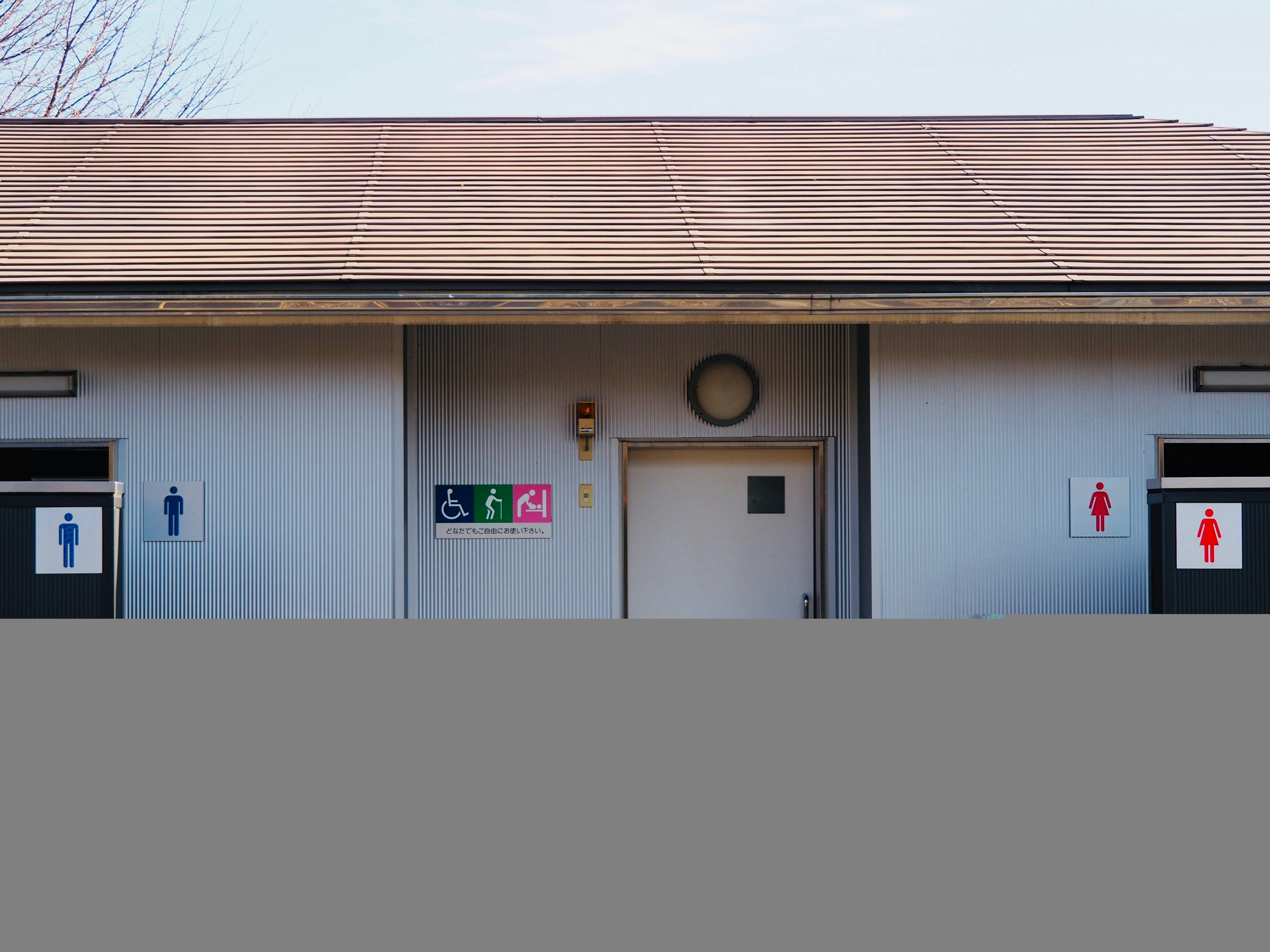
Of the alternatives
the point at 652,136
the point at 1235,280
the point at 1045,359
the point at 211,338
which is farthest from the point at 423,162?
the point at 1235,280

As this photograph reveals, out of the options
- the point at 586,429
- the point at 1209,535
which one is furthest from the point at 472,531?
the point at 1209,535

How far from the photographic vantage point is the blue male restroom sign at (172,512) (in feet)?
26.0

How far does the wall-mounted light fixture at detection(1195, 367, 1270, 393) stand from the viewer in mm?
8250

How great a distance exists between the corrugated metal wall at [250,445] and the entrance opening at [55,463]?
13cm

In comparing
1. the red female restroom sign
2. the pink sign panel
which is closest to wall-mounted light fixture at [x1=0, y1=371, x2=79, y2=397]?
the pink sign panel

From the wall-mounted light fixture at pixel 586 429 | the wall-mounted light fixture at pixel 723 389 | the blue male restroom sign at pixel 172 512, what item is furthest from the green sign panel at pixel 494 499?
the blue male restroom sign at pixel 172 512

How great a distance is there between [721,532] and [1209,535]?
346cm

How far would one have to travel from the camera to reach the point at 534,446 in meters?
8.86

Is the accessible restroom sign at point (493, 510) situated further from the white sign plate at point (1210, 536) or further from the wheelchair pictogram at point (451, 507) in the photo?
the white sign plate at point (1210, 536)

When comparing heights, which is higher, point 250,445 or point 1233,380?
point 1233,380

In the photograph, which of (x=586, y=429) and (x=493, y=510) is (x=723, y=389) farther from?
(x=493, y=510)

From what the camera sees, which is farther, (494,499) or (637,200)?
(637,200)

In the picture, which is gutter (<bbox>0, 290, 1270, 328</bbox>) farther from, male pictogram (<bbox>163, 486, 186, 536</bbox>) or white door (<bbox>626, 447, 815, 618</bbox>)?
white door (<bbox>626, 447, 815, 618</bbox>)

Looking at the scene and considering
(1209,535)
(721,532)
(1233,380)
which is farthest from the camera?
(721,532)
